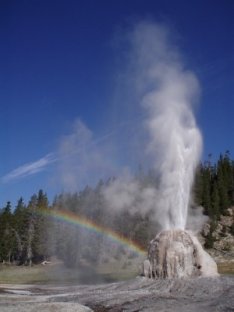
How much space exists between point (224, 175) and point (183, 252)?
112 meters

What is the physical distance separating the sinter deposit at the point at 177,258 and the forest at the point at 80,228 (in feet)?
218

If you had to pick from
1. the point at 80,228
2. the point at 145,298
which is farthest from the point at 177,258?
the point at 80,228

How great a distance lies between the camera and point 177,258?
43031 mm

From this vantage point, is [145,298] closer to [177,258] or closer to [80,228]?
[177,258]

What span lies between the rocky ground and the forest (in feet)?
234

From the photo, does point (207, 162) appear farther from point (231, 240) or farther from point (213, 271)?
point (213, 271)

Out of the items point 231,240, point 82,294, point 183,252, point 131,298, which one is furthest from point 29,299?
point 231,240

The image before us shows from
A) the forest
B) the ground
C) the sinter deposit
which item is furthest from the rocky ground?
the forest

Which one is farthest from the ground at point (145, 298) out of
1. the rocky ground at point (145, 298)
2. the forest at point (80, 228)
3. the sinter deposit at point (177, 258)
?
the forest at point (80, 228)

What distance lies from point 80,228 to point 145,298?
317 ft

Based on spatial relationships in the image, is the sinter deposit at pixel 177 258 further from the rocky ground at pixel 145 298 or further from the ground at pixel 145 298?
the ground at pixel 145 298

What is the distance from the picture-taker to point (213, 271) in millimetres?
43375

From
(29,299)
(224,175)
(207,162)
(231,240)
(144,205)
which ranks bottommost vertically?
(29,299)

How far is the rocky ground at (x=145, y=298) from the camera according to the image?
31.0 meters
